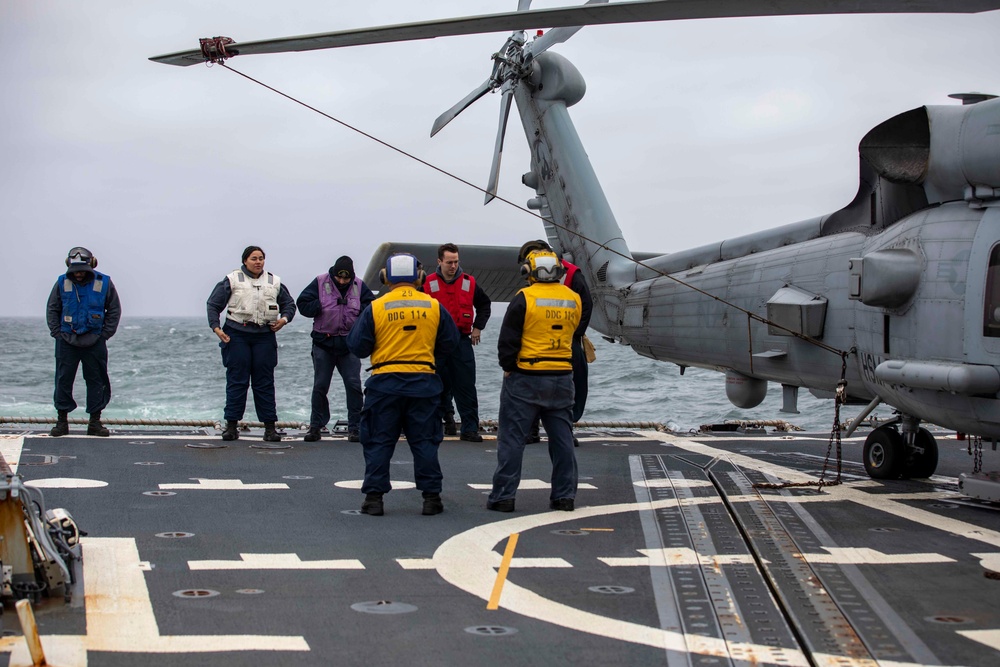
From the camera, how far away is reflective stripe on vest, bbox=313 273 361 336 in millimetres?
10094

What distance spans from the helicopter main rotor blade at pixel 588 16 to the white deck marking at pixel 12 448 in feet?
12.1

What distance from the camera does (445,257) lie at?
992 cm

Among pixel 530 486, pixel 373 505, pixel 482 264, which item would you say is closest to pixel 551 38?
pixel 482 264

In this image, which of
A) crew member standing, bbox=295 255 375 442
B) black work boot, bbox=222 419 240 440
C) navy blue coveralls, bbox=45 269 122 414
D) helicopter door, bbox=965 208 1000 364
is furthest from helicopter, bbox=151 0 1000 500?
navy blue coveralls, bbox=45 269 122 414

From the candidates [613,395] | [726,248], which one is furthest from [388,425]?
[613,395]

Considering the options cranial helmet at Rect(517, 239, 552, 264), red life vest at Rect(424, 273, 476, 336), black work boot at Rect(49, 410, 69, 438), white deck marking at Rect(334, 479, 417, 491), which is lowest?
white deck marking at Rect(334, 479, 417, 491)

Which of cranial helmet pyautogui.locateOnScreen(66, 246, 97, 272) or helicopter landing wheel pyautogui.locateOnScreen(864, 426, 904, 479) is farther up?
cranial helmet pyautogui.locateOnScreen(66, 246, 97, 272)

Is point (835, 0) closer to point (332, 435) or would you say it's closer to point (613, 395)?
point (332, 435)

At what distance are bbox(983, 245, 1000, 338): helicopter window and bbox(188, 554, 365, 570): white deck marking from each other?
4.16 m

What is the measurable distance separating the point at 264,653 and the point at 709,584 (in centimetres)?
210

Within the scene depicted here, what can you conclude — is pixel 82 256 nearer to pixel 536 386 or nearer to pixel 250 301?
pixel 250 301

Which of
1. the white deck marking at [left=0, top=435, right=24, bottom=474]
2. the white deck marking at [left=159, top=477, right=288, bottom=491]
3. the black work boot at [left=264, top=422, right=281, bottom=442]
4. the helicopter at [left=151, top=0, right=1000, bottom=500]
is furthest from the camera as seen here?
the black work boot at [left=264, top=422, right=281, bottom=442]

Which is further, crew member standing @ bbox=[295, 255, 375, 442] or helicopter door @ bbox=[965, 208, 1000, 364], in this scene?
crew member standing @ bbox=[295, 255, 375, 442]

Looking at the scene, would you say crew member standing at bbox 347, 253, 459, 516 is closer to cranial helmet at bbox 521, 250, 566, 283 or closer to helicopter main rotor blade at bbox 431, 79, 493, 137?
cranial helmet at bbox 521, 250, 566, 283
